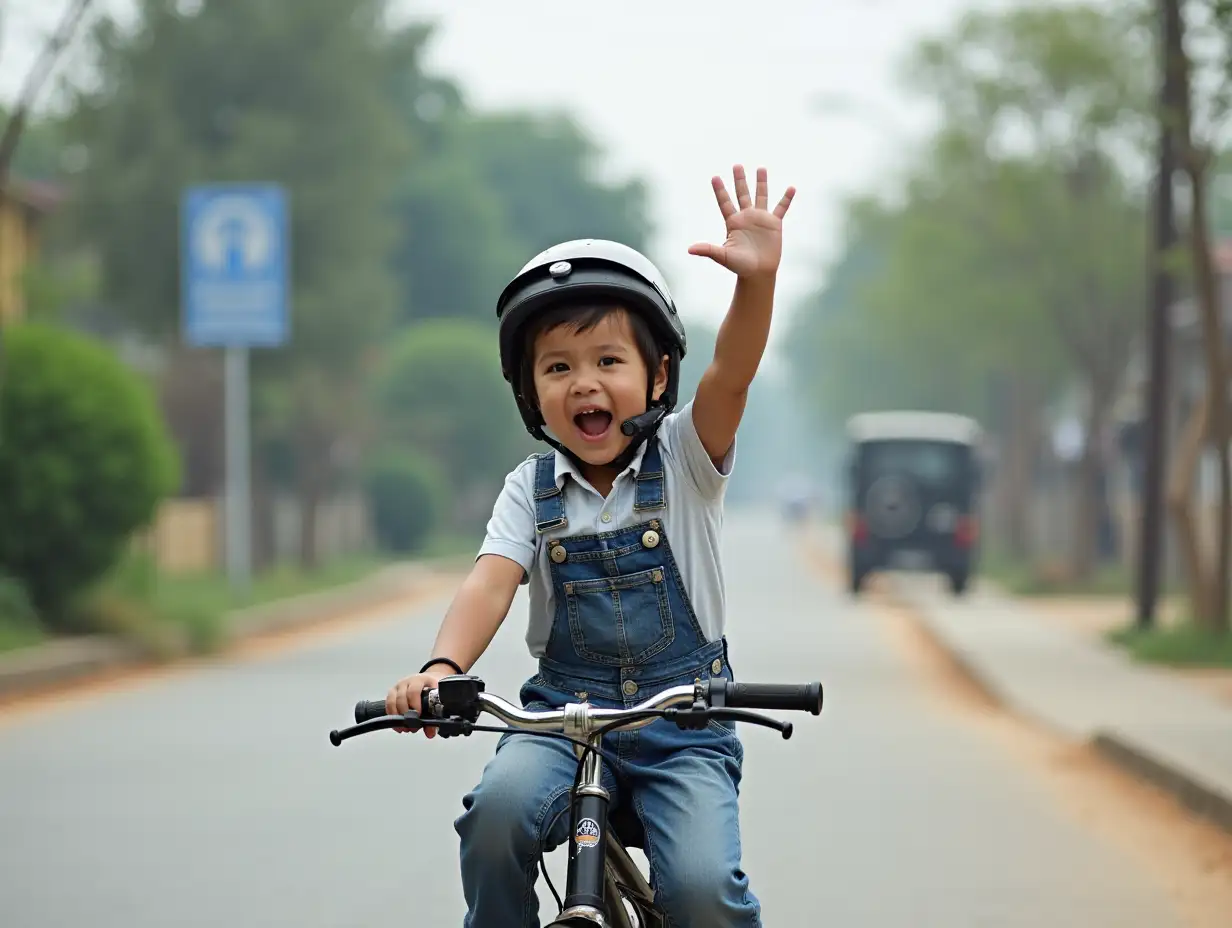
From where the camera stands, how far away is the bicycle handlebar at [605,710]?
381cm

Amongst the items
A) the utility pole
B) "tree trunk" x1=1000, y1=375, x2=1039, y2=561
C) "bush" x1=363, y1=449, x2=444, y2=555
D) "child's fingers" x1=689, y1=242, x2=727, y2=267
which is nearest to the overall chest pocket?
"child's fingers" x1=689, y1=242, x2=727, y2=267

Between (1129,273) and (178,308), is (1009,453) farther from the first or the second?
(178,308)

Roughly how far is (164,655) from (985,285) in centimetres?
2199

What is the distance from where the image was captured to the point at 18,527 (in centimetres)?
1867

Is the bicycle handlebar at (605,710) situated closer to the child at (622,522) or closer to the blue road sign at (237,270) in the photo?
the child at (622,522)

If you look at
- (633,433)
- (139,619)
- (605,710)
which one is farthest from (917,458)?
(605,710)

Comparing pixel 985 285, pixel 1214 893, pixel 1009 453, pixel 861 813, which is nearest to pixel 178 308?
pixel 985 285

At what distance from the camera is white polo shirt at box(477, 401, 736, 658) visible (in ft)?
14.4

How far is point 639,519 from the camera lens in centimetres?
438

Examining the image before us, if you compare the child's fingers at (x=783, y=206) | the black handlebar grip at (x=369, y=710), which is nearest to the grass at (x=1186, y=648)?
the child's fingers at (x=783, y=206)

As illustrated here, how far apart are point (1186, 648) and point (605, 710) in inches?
627

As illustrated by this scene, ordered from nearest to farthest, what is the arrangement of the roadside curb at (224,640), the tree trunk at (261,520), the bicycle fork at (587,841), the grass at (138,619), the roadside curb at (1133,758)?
the bicycle fork at (587,841) → the roadside curb at (1133,758) → the roadside curb at (224,640) → the grass at (138,619) → the tree trunk at (261,520)

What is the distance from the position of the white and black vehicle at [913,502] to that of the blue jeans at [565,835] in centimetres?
2974

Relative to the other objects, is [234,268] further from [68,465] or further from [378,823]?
[378,823]
